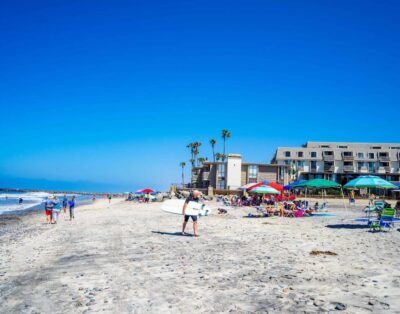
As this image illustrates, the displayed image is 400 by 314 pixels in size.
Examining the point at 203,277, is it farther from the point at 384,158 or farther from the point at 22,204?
the point at 384,158

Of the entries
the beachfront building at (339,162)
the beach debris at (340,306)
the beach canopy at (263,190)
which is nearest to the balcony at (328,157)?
the beachfront building at (339,162)

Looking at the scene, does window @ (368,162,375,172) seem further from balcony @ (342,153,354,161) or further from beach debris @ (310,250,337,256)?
beach debris @ (310,250,337,256)

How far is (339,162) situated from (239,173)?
34.0 meters

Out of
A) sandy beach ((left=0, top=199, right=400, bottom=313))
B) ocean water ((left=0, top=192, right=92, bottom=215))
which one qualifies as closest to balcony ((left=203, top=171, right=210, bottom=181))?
ocean water ((left=0, top=192, right=92, bottom=215))

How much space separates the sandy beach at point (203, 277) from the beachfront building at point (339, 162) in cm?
7383

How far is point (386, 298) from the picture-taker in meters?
6.27

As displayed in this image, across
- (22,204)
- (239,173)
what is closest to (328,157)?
(239,173)

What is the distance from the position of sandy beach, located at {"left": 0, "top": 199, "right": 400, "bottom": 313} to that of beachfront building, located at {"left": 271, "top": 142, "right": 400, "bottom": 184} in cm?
7383

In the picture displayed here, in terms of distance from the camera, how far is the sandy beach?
621 cm

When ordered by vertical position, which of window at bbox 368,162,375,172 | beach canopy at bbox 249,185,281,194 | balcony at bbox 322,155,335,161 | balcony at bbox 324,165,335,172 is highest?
balcony at bbox 322,155,335,161

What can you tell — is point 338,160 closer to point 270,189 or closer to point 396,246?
point 270,189

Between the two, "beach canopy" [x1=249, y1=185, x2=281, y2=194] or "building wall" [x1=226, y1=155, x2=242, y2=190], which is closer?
"beach canopy" [x1=249, y1=185, x2=281, y2=194]

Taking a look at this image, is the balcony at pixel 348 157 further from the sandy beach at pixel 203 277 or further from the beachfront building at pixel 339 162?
the sandy beach at pixel 203 277

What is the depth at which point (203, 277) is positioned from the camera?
26.2 ft
